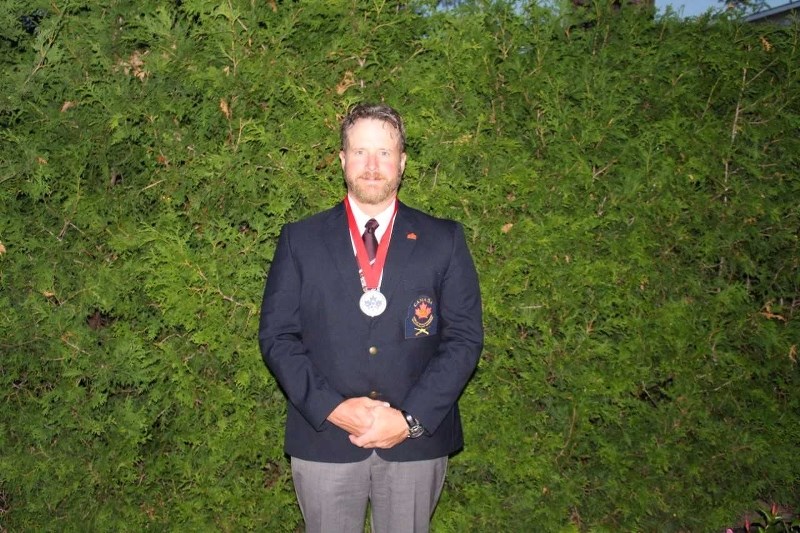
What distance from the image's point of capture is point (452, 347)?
3.03 metres

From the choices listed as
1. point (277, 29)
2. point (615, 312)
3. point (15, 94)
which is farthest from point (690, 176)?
point (15, 94)

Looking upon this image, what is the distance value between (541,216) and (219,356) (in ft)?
6.69

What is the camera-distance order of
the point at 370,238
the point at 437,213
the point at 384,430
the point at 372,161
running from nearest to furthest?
the point at 384,430, the point at 372,161, the point at 370,238, the point at 437,213

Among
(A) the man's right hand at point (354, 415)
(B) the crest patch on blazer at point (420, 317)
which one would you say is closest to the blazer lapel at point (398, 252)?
(B) the crest patch on blazer at point (420, 317)

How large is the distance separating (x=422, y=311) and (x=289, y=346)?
1.95 feet

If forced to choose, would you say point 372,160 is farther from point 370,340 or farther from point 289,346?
point 289,346

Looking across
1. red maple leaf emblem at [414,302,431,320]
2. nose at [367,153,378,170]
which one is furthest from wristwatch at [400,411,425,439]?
nose at [367,153,378,170]

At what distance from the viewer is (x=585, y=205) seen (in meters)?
4.14

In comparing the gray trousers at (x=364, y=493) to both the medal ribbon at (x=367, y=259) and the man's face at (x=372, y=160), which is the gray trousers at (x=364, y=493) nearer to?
the medal ribbon at (x=367, y=259)

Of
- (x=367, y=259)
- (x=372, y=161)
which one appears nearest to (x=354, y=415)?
(x=367, y=259)

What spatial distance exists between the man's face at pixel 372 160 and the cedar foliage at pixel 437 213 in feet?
3.33

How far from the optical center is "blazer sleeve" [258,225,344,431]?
9.49 ft

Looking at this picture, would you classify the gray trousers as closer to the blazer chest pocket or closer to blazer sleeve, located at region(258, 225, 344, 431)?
blazer sleeve, located at region(258, 225, 344, 431)

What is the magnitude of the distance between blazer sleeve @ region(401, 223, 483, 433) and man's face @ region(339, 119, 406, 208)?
1.49ft
